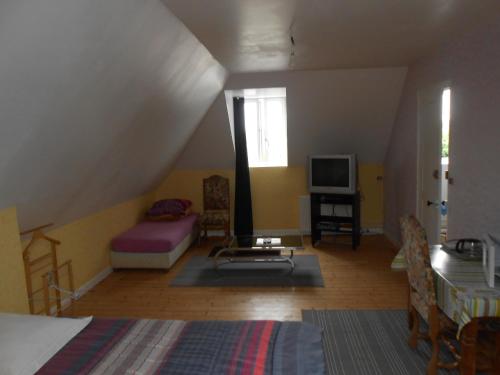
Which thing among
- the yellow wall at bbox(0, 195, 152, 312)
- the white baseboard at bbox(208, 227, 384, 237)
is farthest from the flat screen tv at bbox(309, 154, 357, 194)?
the yellow wall at bbox(0, 195, 152, 312)

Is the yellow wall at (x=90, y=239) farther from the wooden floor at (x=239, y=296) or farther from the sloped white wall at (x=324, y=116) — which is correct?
the sloped white wall at (x=324, y=116)

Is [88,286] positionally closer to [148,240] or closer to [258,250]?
[148,240]

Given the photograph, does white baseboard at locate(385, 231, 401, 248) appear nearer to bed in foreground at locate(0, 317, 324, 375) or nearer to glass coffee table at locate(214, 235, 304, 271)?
glass coffee table at locate(214, 235, 304, 271)

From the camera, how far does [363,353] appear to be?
264 centimetres

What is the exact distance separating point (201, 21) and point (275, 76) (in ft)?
7.36

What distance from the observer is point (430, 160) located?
12.8 ft

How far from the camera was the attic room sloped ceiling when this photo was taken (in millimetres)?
1692

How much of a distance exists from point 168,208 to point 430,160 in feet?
11.4


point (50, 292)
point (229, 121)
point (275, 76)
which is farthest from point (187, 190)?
point (50, 292)

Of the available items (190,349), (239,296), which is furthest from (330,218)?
(190,349)

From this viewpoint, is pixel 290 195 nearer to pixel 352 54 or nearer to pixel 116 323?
pixel 352 54

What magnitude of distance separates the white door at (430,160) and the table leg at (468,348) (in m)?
1.95

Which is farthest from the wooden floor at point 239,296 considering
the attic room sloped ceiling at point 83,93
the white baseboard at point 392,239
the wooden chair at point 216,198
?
the wooden chair at point 216,198

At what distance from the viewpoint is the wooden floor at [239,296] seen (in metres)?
3.37
